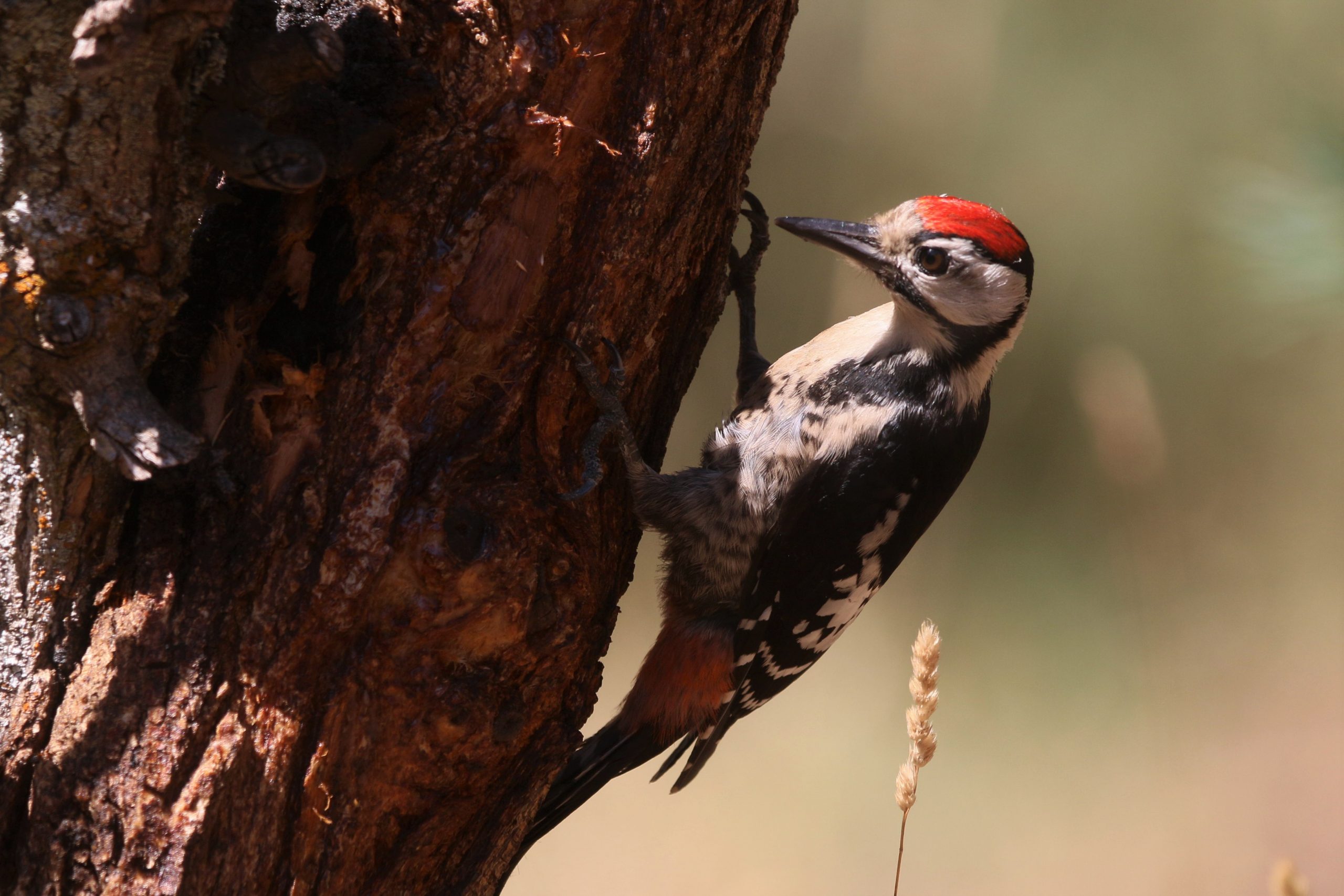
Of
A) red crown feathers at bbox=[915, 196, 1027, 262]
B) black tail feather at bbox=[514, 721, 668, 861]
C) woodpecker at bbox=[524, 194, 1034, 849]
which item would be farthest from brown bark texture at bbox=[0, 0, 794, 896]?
red crown feathers at bbox=[915, 196, 1027, 262]

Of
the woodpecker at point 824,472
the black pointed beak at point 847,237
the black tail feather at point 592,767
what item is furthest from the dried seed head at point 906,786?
the black pointed beak at point 847,237

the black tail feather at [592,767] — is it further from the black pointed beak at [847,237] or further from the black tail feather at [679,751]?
the black pointed beak at [847,237]

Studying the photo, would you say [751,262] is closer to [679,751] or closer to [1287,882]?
[679,751]

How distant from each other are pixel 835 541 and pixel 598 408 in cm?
85

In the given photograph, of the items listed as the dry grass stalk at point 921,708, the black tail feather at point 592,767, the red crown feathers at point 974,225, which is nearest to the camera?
the dry grass stalk at point 921,708

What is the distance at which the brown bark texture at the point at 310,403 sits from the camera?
1323 mm

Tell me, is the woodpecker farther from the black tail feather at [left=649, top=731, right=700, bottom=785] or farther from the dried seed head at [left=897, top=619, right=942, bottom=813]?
the dried seed head at [left=897, top=619, right=942, bottom=813]

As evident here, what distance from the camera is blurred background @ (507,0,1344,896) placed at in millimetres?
4852

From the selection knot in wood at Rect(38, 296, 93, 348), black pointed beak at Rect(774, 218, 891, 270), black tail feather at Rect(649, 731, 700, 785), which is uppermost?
black pointed beak at Rect(774, 218, 891, 270)

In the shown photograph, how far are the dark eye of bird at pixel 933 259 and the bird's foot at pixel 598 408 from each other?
2.99 ft

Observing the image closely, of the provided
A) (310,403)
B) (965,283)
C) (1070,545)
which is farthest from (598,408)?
(1070,545)

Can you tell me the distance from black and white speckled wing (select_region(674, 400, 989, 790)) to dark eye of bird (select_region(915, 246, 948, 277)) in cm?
37

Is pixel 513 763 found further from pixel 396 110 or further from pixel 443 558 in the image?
pixel 396 110

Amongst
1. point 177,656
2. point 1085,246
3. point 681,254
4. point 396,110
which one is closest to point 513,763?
point 177,656
